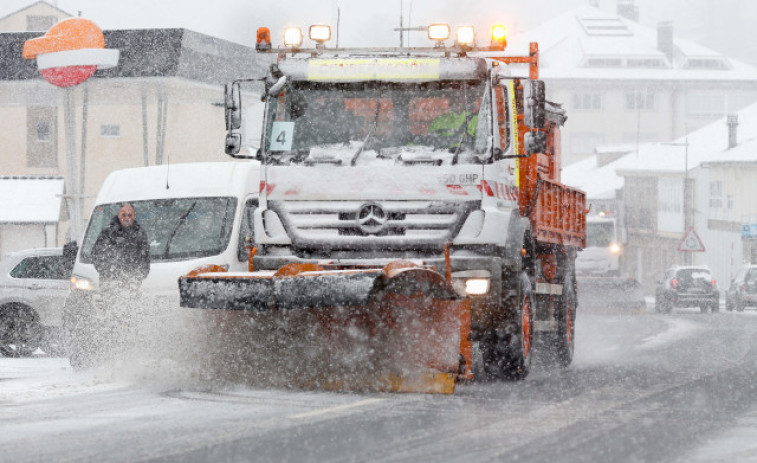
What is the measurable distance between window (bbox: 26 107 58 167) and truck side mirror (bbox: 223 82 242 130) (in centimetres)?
3120

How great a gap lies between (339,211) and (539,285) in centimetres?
338

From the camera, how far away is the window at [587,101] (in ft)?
370

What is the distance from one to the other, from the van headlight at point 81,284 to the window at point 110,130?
89.7 ft

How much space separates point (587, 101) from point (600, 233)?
75.0 m

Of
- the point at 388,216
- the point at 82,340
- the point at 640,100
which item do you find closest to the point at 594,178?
the point at 640,100

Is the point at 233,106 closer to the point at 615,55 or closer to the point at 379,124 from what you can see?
the point at 379,124

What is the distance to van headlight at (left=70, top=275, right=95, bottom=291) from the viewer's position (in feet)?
51.6

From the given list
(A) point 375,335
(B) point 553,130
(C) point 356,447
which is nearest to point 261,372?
(A) point 375,335

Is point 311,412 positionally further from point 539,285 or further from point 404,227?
point 539,285

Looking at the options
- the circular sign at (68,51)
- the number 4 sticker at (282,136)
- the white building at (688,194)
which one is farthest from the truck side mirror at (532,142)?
the white building at (688,194)

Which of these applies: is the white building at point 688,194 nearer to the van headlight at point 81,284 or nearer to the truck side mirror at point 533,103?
the van headlight at point 81,284

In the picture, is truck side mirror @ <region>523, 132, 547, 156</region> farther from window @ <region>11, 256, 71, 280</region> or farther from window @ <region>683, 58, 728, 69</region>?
window @ <region>683, 58, 728, 69</region>


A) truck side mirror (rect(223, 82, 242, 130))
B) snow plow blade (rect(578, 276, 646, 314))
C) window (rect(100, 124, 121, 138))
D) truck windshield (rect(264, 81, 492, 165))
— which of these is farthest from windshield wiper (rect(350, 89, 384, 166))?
window (rect(100, 124, 121, 138))

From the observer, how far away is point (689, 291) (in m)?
44.2
